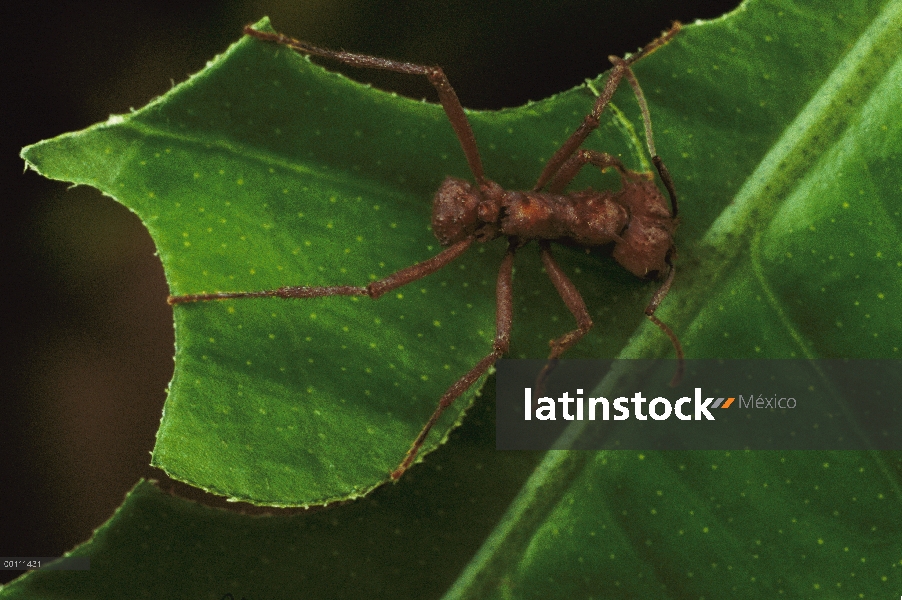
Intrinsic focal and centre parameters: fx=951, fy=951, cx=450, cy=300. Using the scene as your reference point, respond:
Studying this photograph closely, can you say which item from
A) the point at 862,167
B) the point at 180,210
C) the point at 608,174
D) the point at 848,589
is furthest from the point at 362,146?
→ the point at 848,589

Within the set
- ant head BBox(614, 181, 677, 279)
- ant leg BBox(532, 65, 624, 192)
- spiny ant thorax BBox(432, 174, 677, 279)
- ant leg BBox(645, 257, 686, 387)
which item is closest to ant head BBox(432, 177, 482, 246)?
spiny ant thorax BBox(432, 174, 677, 279)

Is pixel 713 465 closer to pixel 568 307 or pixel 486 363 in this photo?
pixel 568 307

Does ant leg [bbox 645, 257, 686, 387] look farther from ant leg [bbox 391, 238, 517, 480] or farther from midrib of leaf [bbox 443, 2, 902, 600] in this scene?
ant leg [bbox 391, 238, 517, 480]

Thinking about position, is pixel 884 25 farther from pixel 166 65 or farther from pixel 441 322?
pixel 166 65

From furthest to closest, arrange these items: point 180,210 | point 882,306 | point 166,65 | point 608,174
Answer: point 166,65 → point 608,174 → point 882,306 → point 180,210

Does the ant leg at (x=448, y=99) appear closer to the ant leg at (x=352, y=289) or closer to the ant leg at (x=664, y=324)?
the ant leg at (x=352, y=289)

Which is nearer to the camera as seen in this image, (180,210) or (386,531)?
(180,210)
